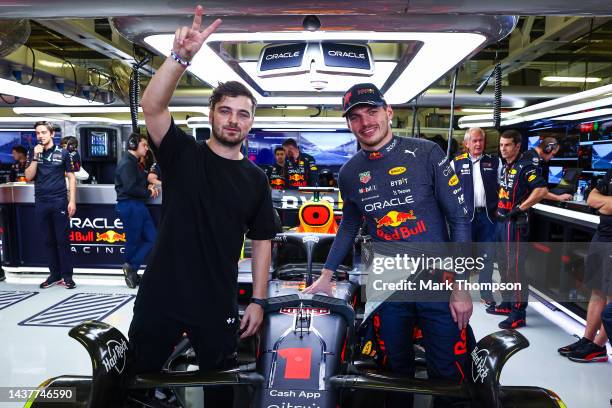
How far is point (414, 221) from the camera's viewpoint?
1845 millimetres

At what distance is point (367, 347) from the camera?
195 centimetres

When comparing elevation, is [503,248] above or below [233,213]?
below

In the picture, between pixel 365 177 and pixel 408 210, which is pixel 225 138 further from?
pixel 408 210

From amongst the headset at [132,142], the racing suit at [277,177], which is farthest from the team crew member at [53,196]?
the racing suit at [277,177]

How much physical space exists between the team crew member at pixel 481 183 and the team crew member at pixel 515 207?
164 mm

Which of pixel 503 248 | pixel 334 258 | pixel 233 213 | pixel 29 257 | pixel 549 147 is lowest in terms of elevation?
pixel 29 257

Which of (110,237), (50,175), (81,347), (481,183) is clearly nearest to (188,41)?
(81,347)

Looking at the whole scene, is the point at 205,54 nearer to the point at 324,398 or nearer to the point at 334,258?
the point at 334,258

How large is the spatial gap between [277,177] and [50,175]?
117 inches

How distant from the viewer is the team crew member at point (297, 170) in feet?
23.3

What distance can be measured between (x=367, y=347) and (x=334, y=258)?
1.39 feet

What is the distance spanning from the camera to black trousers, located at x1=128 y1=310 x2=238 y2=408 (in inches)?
64.8

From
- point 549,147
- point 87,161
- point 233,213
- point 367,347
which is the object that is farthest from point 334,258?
point 87,161

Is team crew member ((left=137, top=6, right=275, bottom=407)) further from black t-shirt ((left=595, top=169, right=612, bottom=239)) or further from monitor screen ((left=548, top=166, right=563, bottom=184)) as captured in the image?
monitor screen ((left=548, top=166, right=563, bottom=184))
